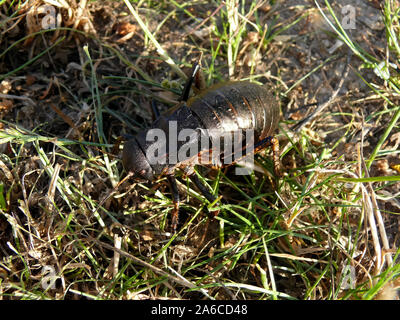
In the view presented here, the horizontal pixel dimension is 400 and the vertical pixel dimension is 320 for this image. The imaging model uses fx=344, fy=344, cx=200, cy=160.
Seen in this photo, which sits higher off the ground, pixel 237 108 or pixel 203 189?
pixel 237 108

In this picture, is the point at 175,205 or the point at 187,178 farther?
the point at 187,178
